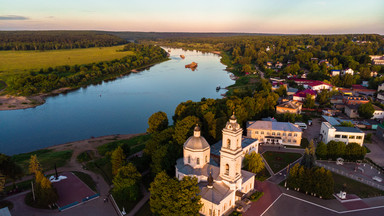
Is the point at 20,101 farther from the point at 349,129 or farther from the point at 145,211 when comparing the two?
the point at 349,129

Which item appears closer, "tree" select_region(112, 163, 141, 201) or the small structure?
"tree" select_region(112, 163, 141, 201)

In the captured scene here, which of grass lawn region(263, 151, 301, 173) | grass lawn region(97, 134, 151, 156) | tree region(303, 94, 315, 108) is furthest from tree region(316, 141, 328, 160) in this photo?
grass lawn region(97, 134, 151, 156)

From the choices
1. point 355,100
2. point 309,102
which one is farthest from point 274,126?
point 355,100

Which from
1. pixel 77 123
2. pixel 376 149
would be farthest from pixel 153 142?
pixel 376 149

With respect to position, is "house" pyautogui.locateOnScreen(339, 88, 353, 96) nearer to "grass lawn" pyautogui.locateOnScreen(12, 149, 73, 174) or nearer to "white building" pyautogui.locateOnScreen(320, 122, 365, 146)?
"white building" pyautogui.locateOnScreen(320, 122, 365, 146)

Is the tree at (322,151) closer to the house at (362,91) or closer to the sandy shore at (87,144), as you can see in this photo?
the sandy shore at (87,144)

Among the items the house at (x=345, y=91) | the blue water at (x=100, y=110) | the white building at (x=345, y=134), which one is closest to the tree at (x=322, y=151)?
the white building at (x=345, y=134)

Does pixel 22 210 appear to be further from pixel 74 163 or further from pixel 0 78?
pixel 0 78
